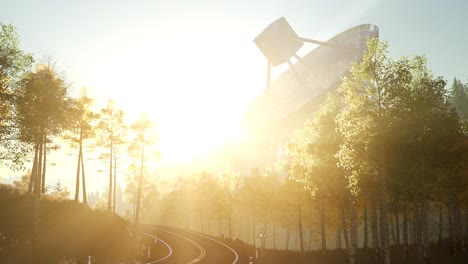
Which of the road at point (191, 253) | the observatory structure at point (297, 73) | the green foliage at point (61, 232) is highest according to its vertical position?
the observatory structure at point (297, 73)

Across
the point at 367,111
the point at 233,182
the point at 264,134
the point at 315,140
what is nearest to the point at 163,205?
the point at 264,134

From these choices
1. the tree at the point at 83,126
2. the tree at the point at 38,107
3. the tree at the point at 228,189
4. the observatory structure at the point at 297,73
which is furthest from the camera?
the observatory structure at the point at 297,73

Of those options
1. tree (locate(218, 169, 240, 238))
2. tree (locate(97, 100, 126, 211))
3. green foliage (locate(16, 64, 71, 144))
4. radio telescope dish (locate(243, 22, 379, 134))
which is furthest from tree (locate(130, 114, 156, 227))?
radio telescope dish (locate(243, 22, 379, 134))

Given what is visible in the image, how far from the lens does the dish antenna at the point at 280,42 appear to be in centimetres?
6203

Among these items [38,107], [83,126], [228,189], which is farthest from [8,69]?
[228,189]

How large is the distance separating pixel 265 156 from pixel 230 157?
31750 mm

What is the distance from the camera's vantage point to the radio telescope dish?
57.7 metres

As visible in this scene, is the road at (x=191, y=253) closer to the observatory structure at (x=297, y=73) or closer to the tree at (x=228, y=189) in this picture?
the tree at (x=228, y=189)

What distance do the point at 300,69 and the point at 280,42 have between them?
A: 9.39 metres

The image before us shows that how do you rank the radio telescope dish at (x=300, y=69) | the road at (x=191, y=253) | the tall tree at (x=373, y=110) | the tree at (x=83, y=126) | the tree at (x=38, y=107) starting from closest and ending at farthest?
the tall tree at (x=373, y=110)
the tree at (x=38, y=107)
the road at (x=191, y=253)
the tree at (x=83, y=126)
the radio telescope dish at (x=300, y=69)

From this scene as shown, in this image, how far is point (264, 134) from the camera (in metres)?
74.4

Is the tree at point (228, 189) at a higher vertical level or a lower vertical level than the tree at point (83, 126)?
lower

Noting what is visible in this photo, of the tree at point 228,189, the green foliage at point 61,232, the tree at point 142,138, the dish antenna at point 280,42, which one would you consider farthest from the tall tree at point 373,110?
the dish antenna at point 280,42

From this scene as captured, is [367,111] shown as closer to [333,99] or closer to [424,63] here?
[424,63]
